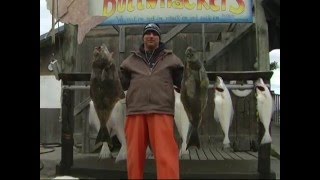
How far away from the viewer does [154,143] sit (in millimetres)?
4242

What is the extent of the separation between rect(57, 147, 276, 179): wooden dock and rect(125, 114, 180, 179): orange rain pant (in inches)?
42.2

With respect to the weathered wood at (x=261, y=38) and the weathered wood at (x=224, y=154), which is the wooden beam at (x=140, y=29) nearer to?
the weathered wood at (x=224, y=154)

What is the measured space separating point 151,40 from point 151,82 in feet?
1.37

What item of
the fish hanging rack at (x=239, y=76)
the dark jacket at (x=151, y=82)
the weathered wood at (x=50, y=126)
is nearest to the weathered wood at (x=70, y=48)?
the fish hanging rack at (x=239, y=76)

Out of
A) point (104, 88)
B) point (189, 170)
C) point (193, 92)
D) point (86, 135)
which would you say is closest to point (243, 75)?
point (193, 92)

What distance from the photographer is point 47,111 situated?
955cm

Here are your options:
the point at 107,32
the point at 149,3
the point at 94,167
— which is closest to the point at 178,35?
the point at 107,32

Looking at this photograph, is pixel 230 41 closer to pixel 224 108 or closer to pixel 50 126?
pixel 224 108

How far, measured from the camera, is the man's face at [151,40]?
438cm

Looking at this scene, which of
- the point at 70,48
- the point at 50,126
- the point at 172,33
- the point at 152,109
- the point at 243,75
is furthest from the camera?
the point at 50,126

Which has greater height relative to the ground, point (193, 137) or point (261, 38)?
point (261, 38)
